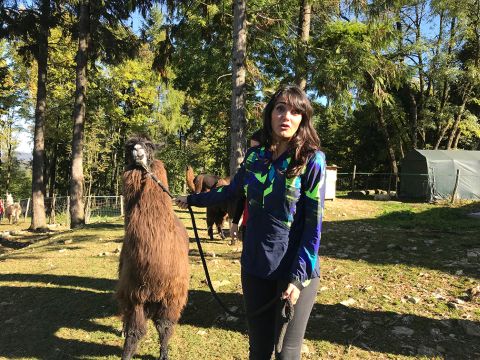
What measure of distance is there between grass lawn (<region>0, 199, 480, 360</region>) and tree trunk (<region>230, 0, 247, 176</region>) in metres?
1.95

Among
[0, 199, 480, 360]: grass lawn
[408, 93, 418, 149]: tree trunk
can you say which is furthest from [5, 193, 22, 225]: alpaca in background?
[408, 93, 418, 149]: tree trunk

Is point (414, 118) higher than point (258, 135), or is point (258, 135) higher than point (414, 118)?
point (414, 118)

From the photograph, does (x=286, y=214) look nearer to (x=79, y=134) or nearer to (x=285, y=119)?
(x=285, y=119)

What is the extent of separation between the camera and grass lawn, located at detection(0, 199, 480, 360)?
3.74 metres

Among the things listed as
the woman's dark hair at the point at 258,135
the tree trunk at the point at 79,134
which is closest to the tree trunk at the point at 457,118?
the tree trunk at the point at 79,134

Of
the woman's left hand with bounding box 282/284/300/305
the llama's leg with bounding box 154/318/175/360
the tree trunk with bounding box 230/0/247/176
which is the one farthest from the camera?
the tree trunk with bounding box 230/0/247/176

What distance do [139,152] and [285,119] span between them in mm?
1549

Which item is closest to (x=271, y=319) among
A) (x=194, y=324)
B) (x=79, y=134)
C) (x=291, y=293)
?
(x=291, y=293)

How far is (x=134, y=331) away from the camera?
329 cm

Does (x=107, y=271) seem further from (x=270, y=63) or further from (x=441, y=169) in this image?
(x=441, y=169)

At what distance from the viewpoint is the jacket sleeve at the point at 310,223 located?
1.99 meters

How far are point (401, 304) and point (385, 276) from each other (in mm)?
1061

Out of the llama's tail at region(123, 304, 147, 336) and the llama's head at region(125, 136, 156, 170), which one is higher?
the llama's head at region(125, 136, 156, 170)

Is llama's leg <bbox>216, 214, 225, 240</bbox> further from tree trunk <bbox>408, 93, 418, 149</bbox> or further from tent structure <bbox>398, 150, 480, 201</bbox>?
tree trunk <bbox>408, 93, 418, 149</bbox>
